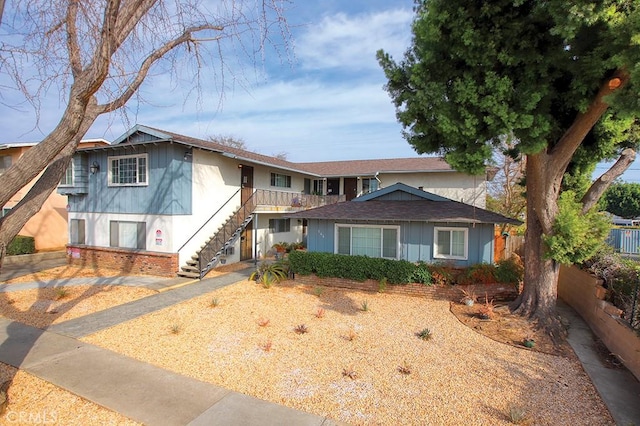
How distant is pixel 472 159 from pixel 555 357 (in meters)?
4.52

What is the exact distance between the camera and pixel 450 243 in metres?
12.1

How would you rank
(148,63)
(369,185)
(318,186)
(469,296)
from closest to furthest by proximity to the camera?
1. (148,63)
2. (469,296)
3. (369,185)
4. (318,186)

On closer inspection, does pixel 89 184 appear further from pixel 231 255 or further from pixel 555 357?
pixel 555 357

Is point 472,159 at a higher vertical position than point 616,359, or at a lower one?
higher

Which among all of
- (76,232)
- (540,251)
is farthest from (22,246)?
(540,251)

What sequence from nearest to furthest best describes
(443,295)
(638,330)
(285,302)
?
1. (638,330)
2. (285,302)
3. (443,295)

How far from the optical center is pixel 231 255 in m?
17.1

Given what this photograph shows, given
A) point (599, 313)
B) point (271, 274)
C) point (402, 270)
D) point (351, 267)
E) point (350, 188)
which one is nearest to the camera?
point (599, 313)

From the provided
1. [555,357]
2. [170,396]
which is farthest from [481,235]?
[170,396]

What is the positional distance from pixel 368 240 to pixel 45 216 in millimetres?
20481

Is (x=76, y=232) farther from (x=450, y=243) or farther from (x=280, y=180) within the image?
(x=450, y=243)

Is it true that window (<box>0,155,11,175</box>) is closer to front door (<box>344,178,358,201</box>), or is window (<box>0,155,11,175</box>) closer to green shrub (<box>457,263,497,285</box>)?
front door (<box>344,178,358,201</box>)

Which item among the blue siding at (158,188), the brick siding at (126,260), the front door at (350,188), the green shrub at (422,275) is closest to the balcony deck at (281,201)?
the front door at (350,188)

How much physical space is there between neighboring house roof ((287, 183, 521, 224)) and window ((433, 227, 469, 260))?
697 mm
